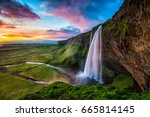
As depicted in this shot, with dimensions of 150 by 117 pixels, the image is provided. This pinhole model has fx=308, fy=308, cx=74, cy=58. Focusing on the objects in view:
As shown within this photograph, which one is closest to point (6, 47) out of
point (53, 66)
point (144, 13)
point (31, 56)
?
point (31, 56)

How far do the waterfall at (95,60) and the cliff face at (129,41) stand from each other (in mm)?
163

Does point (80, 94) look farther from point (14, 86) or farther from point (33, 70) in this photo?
point (14, 86)

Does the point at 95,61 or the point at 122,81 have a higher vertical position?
the point at 95,61

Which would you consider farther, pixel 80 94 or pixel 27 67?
pixel 27 67

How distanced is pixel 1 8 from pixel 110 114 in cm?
491

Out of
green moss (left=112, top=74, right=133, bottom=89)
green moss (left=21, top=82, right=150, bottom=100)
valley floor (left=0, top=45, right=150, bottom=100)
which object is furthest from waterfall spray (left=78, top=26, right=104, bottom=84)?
green moss (left=21, top=82, right=150, bottom=100)

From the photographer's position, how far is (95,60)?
358 inches

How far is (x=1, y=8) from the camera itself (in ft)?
27.7

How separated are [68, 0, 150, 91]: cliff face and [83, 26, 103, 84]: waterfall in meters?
0.16

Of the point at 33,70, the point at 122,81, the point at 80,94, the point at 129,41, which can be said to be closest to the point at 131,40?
the point at 129,41

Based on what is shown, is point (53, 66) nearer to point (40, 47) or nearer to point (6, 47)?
point (40, 47)

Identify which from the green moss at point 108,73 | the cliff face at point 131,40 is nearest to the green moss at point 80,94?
the cliff face at point 131,40

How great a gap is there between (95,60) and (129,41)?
1.59 meters

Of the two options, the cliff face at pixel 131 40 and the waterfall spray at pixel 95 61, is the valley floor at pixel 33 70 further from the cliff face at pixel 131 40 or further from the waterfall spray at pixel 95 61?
the cliff face at pixel 131 40
